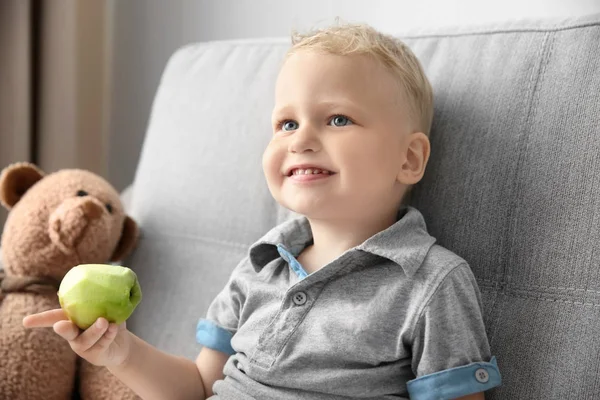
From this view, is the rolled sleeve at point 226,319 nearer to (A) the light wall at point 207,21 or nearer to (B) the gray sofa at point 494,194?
(B) the gray sofa at point 494,194

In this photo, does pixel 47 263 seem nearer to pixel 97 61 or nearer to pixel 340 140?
pixel 340 140

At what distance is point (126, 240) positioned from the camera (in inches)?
61.2

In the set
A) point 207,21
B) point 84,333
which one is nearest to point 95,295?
point 84,333

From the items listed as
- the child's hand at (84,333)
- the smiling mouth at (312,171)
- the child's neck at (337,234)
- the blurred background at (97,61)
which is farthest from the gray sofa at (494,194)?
the blurred background at (97,61)

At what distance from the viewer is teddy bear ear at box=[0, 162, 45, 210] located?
1497mm

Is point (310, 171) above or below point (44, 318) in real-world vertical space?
above

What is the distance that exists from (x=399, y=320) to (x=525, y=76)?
0.43 metres

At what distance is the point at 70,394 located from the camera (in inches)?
54.2

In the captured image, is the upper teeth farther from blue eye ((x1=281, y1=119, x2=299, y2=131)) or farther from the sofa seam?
the sofa seam

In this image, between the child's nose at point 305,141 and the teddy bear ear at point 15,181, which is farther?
the teddy bear ear at point 15,181

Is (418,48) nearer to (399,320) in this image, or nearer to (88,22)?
(399,320)

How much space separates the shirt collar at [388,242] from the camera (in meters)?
1.05

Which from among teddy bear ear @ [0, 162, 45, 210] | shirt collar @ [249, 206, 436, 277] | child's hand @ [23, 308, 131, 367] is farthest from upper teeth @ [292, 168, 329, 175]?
teddy bear ear @ [0, 162, 45, 210]

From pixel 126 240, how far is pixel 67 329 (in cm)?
57
